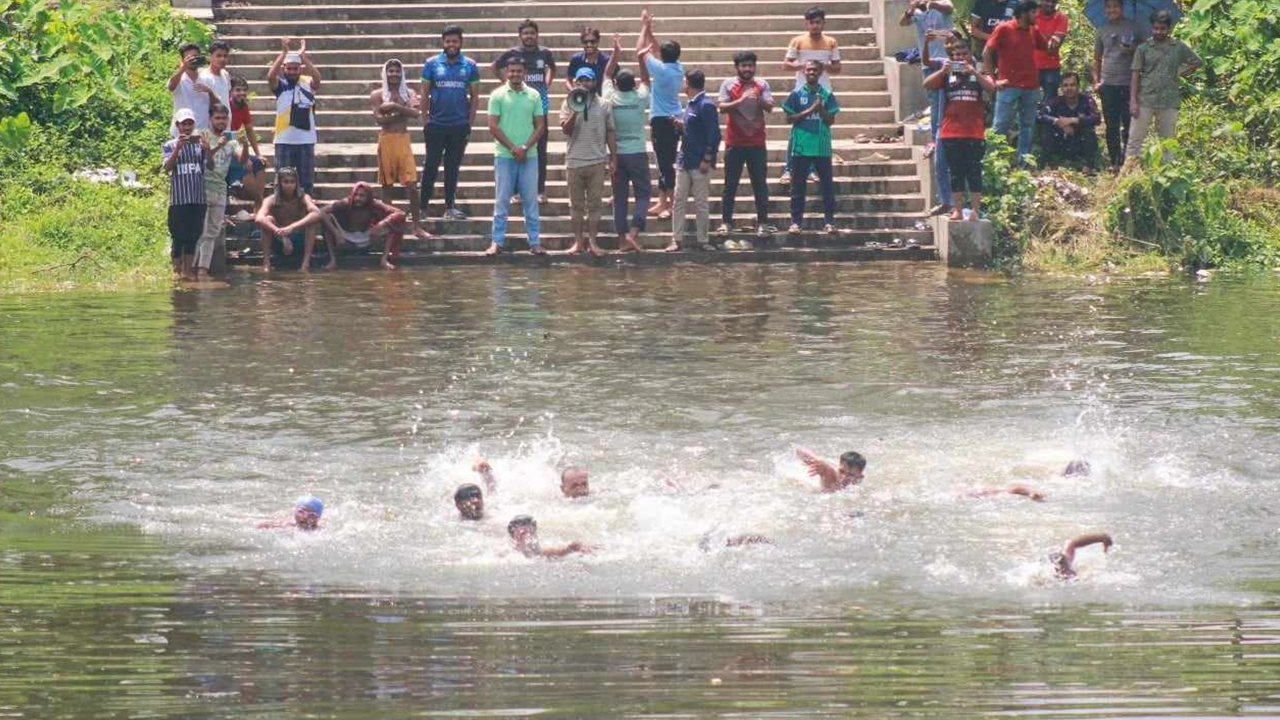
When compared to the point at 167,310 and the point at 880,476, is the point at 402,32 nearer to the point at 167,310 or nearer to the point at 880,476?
the point at 167,310

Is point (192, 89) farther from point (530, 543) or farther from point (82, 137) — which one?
point (530, 543)

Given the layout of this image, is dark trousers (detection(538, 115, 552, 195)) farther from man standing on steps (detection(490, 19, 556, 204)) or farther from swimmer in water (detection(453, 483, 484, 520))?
swimmer in water (detection(453, 483, 484, 520))

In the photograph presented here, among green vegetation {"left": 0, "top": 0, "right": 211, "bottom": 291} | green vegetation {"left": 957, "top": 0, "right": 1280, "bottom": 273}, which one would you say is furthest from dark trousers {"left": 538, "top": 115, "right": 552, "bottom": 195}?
green vegetation {"left": 957, "top": 0, "right": 1280, "bottom": 273}

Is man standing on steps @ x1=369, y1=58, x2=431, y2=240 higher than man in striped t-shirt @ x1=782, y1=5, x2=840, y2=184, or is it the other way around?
man in striped t-shirt @ x1=782, y1=5, x2=840, y2=184

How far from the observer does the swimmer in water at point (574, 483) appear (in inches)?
524

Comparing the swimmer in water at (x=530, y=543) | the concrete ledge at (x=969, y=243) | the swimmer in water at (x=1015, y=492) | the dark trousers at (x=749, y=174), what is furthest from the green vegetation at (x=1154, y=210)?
the swimmer in water at (x=530, y=543)

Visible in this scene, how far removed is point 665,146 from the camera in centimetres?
2261

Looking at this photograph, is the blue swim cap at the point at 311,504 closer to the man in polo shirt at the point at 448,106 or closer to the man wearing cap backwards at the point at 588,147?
the man wearing cap backwards at the point at 588,147

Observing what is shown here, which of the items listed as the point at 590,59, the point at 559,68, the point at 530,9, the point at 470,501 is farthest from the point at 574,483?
the point at 530,9

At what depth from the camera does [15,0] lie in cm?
2480

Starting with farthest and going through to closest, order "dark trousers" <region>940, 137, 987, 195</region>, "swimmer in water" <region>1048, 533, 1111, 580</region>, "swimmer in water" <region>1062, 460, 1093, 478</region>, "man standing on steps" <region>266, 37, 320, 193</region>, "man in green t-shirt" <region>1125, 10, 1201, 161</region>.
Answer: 1. "man in green t-shirt" <region>1125, 10, 1201, 161</region>
2. "man standing on steps" <region>266, 37, 320, 193</region>
3. "dark trousers" <region>940, 137, 987, 195</region>
4. "swimmer in water" <region>1062, 460, 1093, 478</region>
5. "swimmer in water" <region>1048, 533, 1111, 580</region>

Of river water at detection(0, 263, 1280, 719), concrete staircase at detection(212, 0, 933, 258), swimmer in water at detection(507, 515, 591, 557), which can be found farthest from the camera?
concrete staircase at detection(212, 0, 933, 258)

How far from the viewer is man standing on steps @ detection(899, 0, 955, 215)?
2234 cm

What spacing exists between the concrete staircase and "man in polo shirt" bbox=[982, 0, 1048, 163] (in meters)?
1.30
